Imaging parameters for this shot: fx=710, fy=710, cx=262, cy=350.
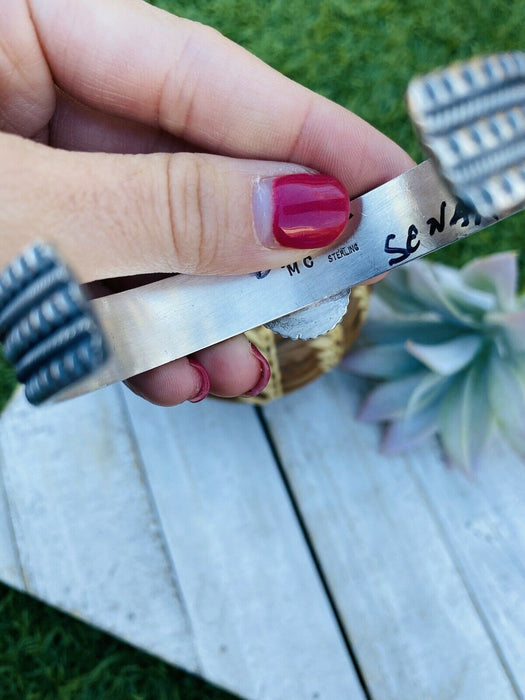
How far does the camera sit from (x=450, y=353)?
49 cm

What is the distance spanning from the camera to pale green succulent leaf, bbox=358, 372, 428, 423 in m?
0.54

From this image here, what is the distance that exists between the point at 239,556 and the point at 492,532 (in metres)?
0.20

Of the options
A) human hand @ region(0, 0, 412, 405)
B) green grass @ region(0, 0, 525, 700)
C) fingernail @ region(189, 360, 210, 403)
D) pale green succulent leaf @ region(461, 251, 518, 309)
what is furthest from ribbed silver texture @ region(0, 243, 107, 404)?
green grass @ region(0, 0, 525, 700)

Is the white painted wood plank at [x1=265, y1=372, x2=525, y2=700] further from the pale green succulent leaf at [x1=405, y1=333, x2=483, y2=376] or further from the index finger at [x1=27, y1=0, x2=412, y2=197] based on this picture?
the index finger at [x1=27, y1=0, x2=412, y2=197]

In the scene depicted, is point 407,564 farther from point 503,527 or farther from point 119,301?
point 119,301

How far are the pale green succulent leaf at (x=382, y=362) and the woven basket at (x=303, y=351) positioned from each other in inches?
0.5

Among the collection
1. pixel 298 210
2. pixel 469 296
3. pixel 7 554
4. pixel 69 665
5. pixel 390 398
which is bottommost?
pixel 69 665

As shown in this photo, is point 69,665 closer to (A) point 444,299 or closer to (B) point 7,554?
(B) point 7,554

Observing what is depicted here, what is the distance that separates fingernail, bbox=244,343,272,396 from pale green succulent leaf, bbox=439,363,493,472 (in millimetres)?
134

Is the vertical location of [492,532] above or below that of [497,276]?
below

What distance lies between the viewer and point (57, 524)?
594mm
